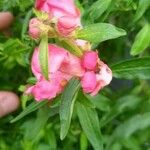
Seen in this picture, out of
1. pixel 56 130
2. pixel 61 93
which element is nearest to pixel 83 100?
pixel 61 93

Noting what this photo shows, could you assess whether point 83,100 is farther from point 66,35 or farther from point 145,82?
point 145,82

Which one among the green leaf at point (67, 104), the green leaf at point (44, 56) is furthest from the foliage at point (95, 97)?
the green leaf at point (44, 56)

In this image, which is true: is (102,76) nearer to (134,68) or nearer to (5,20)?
(134,68)

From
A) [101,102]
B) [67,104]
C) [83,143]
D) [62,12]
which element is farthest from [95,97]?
[62,12]

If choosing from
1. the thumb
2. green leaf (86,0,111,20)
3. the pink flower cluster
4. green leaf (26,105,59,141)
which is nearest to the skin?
the thumb

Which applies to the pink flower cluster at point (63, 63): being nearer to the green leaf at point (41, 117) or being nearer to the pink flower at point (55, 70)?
the pink flower at point (55, 70)

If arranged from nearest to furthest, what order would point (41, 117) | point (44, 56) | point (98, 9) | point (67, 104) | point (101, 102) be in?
point (44, 56)
point (67, 104)
point (98, 9)
point (41, 117)
point (101, 102)

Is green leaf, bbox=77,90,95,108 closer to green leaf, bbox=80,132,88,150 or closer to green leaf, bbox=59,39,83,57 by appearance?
green leaf, bbox=59,39,83,57
